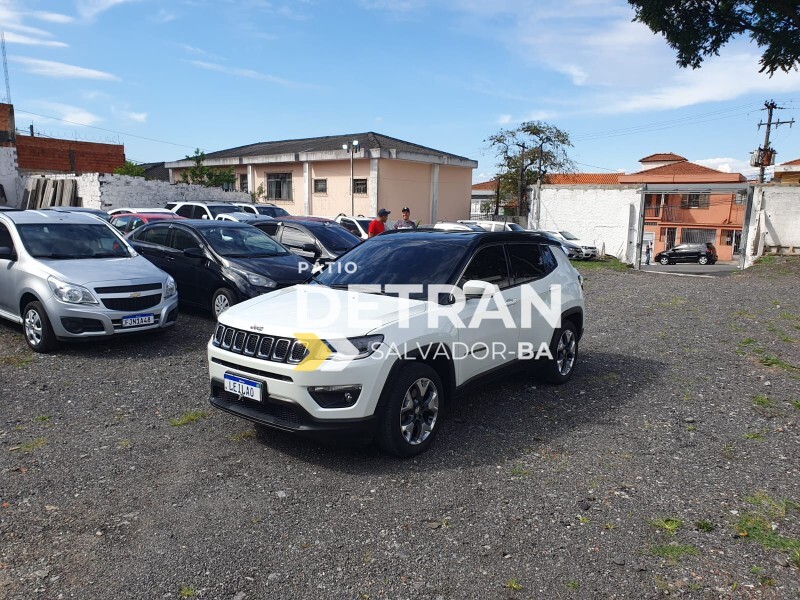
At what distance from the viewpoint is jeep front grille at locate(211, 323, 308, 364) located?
4.05 meters

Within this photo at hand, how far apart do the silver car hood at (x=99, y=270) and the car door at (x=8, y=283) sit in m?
0.43

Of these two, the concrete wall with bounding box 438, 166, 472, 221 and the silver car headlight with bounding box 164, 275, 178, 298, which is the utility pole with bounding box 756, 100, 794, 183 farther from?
the silver car headlight with bounding box 164, 275, 178, 298

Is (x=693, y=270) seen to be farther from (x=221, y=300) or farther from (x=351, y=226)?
(x=221, y=300)

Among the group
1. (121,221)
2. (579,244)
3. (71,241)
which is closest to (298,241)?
(71,241)

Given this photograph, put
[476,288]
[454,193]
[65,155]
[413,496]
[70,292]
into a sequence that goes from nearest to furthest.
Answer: [413,496] < [476,288] < [70,292] < [454,193] < [65,155]

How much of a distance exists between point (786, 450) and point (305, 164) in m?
31.1

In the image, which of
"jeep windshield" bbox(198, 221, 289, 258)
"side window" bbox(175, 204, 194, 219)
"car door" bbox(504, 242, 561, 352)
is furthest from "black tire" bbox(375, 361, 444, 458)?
"side window" bbox(175, 204, 194, 219)

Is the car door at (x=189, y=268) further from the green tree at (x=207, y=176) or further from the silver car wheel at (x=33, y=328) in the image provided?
the green tree at (x=207, y=176)

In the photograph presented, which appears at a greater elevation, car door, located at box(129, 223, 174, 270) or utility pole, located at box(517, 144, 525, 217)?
utility pole, located at box(517, 144, 525, 217)

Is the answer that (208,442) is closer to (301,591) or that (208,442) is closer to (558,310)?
(301,591)

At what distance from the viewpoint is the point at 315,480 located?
4059 mm

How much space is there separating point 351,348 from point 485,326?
1478mm

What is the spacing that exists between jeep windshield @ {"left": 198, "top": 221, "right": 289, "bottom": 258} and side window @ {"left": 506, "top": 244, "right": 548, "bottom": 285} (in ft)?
15.9

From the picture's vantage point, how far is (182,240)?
375 inches
